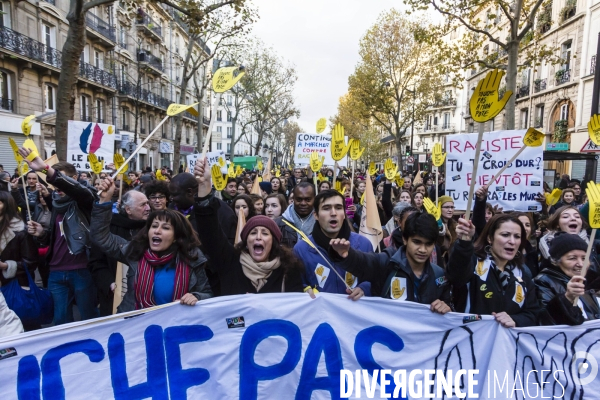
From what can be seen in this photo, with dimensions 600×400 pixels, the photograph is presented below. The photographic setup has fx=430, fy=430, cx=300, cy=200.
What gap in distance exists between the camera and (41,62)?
20469 millimetres

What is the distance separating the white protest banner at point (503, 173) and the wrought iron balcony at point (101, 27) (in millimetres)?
27077

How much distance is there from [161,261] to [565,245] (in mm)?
2814

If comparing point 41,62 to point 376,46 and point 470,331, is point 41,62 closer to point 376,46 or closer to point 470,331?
point 376,46

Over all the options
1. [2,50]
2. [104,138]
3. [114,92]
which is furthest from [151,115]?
[104,138]

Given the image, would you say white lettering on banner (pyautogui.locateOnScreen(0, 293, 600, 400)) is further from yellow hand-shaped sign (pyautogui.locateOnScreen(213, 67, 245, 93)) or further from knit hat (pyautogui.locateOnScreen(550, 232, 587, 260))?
yellow hand-shaped sign (pyautogui.locateOnScreen(213, 67, 245, 93))

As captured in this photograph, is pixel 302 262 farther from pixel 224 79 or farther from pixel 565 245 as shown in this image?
pixel 224 79

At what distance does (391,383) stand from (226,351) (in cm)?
109

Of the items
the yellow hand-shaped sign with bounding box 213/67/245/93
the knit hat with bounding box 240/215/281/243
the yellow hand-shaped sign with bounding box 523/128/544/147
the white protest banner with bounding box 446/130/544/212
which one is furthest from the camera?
the white protest banner with bounding box 446/130/544/212

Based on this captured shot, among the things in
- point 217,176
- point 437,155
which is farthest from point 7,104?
point 437,155

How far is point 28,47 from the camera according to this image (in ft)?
65.4

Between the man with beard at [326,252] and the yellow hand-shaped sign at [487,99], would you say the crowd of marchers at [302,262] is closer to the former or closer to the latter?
the man with beard at [326,252]

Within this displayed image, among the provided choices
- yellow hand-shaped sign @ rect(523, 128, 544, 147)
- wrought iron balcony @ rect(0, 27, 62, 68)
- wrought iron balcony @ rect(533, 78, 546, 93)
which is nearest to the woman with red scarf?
yellow hand-shaped sign @ rect(523, 128, 544, 147)

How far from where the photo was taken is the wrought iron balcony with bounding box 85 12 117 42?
Answer: 2674cm

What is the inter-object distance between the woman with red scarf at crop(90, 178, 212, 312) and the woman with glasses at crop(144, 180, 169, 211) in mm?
1123
